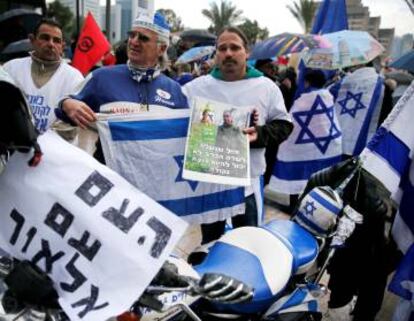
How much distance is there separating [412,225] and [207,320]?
1.34 m

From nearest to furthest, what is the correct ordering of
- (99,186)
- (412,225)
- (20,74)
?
1. (99,186)
2. (412,225)
3. (20,74)

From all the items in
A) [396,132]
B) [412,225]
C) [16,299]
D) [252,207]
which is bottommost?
[252,207]

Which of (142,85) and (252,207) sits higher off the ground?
(142,85)

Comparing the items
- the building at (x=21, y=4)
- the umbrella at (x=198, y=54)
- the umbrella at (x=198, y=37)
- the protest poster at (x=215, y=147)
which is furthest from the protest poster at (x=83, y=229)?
the building at (x=21, y=4)

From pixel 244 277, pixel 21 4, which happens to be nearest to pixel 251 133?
pixel 244 277

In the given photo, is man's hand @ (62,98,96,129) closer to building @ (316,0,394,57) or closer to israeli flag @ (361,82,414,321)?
israeli flag @ (361,82,414,321)

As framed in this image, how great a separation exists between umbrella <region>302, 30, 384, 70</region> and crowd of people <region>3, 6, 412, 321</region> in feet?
0.80

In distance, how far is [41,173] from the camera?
55.7 inches

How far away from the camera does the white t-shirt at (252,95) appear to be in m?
3.01

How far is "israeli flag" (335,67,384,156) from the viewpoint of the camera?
17.1ft

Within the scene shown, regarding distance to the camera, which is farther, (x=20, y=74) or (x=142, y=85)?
(x=20, y=74)

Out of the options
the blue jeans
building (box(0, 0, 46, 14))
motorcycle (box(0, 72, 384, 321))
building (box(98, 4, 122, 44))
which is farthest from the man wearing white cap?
building (box(0, 0, 46, 14))

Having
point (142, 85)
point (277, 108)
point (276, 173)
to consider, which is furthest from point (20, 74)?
point (276, 173)

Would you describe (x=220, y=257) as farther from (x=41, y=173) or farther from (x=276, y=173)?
(x=276, y=173)
